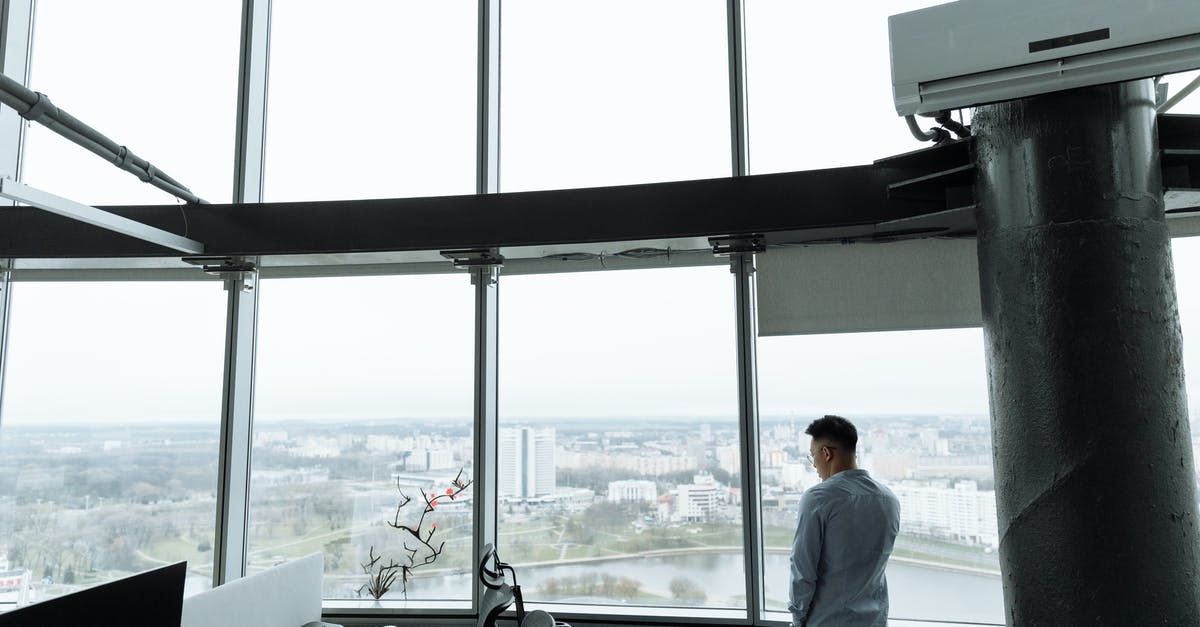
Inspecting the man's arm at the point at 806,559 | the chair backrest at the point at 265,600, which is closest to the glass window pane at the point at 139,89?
the chair backrest at the point at 265,600

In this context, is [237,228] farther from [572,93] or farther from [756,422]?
[756,422]

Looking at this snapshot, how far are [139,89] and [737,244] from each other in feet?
12.2

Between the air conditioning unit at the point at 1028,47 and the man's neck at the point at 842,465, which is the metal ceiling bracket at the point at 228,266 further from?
the air conditioning unit at the point at 1028,47

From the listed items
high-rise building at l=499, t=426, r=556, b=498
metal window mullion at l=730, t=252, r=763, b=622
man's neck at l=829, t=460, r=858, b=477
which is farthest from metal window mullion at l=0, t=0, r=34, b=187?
man's neck at l=829, t=460, r=858, b=477

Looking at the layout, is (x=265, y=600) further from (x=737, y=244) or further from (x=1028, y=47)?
(x=1028, y=47)

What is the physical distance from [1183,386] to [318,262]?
3743 millimetres

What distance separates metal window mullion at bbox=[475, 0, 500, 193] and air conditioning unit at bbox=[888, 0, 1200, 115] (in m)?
2.34

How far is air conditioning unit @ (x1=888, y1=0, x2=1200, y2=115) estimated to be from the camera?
1.91 m

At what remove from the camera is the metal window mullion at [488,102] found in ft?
13.2

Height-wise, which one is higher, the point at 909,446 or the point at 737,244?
the point at 737,244

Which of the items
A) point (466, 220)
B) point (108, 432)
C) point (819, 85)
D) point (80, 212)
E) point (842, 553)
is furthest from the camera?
point (108, 432)

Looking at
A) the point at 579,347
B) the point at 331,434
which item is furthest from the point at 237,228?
the point at 579,347

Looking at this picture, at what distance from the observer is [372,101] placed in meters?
4.24

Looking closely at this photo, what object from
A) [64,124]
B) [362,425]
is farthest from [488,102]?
[64,124]
